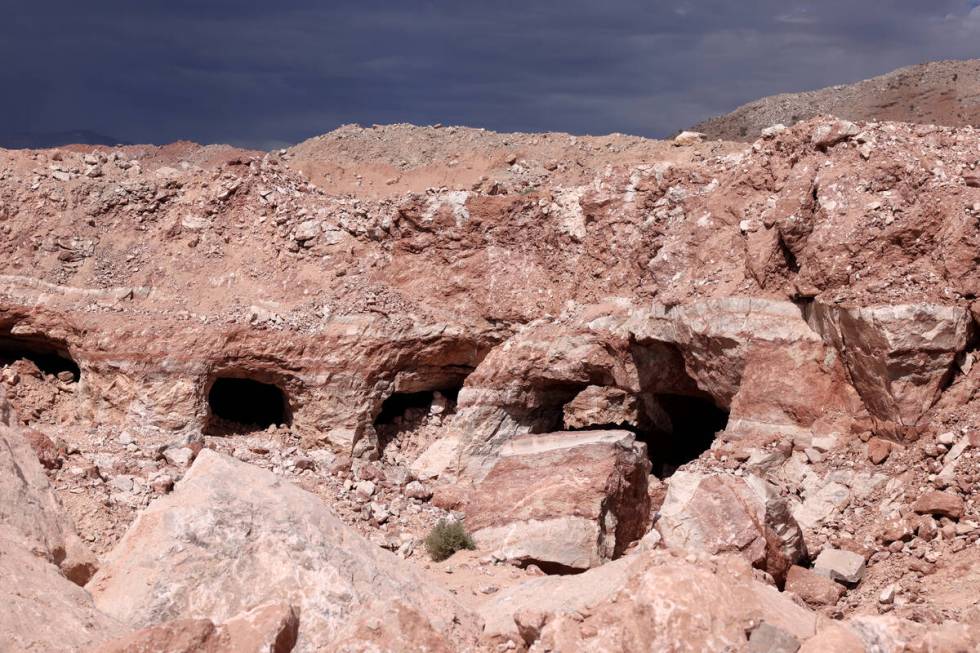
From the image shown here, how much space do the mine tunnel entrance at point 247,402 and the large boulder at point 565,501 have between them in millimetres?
4898

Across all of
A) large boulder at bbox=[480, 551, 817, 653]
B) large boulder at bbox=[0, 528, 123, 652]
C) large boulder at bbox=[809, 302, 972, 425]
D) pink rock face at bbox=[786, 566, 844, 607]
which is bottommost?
pink rock face at bbox=[786, 566, 844, 607]

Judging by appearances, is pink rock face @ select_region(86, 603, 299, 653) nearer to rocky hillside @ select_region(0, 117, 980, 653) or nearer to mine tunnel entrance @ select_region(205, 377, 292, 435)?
rocky hillside @ select_region(0, 117, 980, 653)

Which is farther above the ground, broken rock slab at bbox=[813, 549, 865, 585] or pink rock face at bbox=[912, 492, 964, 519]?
pink rock face at bbox=[912, 492, 964, 519]

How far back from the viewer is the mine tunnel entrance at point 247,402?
15.3 meters

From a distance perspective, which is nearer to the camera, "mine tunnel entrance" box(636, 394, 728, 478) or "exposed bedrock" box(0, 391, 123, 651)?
"exposed bedrock" box(0, 391, 123, 651)

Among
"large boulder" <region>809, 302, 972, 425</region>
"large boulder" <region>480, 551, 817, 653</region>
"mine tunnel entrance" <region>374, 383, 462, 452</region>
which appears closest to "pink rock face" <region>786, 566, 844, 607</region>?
"large boulder" <region>809, 302, 972, 425</region>

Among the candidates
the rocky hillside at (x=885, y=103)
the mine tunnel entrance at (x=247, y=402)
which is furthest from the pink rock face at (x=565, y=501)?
the rocky hillside at (x=885, y=103)

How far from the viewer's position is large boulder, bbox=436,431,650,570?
10250 mm

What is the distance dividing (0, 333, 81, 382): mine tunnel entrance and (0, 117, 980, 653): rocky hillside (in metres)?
0.05

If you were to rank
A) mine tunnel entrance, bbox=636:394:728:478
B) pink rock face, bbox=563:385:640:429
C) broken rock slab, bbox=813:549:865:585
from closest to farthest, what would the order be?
broken rock slab, bbox=813:549:865:585
mine tunnel entrance, bbox=636:394:728:478
pink rock face, bbox=563:385:640:429

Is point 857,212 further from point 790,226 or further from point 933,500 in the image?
point 933,500

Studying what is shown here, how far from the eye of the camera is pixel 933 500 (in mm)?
8664

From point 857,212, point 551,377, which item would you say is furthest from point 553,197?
point 857,212

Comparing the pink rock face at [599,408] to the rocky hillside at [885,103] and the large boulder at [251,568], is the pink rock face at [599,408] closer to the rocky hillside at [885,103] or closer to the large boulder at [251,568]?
the large boulder at [251,568]
